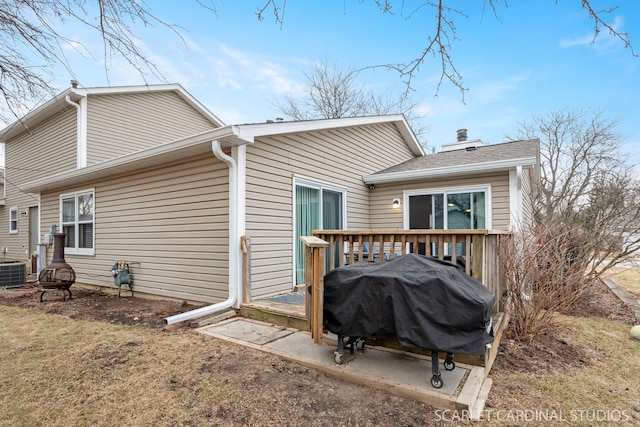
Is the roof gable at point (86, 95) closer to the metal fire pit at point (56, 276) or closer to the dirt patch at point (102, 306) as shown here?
the metal fire pit at point (56, 276)

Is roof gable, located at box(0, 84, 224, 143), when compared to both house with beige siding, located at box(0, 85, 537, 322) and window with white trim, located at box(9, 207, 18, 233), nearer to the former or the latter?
house with beige siding, located at box(0, 85, 537, 322)

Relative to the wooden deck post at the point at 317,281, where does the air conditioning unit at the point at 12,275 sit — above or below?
below

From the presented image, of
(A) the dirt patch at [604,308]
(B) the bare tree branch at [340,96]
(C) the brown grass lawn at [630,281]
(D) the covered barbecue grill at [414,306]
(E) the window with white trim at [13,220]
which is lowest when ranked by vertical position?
(C) the brown grass lawn at [630,281]

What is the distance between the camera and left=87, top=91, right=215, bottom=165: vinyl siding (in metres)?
9.89

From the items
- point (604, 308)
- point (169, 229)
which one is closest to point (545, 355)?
point (604, 308)

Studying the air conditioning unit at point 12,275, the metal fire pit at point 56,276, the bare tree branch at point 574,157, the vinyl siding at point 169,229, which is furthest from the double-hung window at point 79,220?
the bare tree branch at point 574,157

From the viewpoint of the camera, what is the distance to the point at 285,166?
5.55 meters

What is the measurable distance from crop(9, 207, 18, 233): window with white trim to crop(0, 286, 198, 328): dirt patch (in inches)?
300

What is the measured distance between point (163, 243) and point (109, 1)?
412 centimetres

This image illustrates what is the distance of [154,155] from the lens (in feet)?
17.5

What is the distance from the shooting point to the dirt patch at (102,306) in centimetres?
480

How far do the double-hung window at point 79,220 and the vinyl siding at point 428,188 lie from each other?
6.33 metres

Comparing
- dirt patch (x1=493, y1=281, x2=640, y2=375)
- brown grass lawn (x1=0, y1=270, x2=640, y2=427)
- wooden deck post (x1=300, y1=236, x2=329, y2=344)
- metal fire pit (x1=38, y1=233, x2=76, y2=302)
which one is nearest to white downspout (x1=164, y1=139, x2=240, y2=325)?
brown grass lawn (x1=0, y1=270, x2=640, y2=427)

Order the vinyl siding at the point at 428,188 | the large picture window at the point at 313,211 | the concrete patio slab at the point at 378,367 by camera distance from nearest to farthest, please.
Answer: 1. the concrete patio slab at the point at 378,367
2. the large picture window at the point at 313,211
3. the vinyl siding at the point at 428,188
